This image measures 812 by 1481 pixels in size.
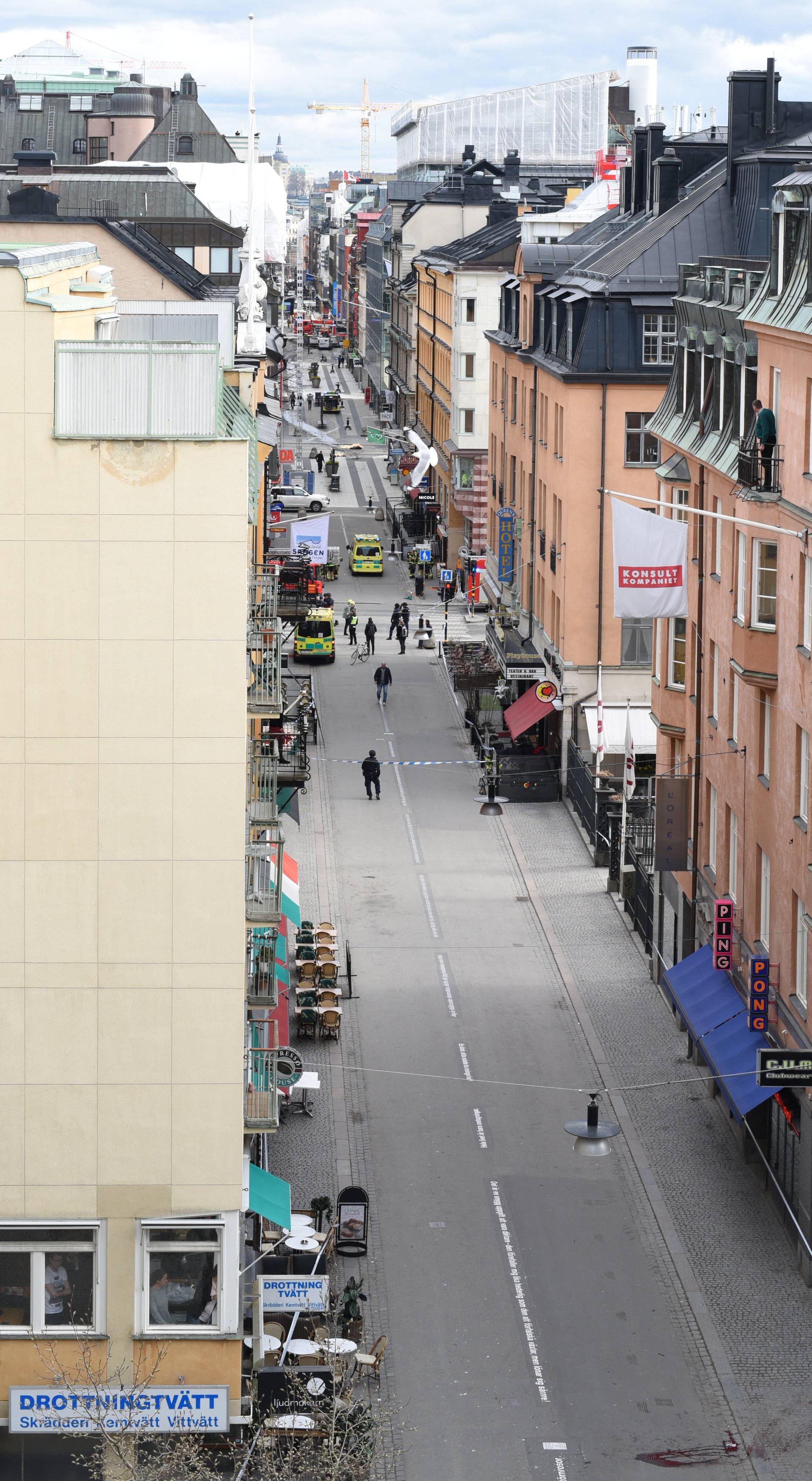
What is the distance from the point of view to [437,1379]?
87.9 feet

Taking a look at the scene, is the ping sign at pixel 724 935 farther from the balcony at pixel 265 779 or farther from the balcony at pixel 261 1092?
the balcony at pixel 261 1092

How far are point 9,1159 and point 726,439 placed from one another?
20.0m

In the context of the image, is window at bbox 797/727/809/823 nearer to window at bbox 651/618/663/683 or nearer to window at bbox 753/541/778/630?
window at bbox 753/541/778/630

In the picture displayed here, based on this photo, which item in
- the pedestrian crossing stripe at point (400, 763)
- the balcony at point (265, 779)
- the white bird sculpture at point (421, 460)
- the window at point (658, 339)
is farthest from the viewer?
the white bird sculpture at point (421, 460)

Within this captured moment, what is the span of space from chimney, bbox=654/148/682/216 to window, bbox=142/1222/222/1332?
44793 millimetres

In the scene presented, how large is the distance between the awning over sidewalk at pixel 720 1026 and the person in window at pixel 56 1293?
40.9 ft

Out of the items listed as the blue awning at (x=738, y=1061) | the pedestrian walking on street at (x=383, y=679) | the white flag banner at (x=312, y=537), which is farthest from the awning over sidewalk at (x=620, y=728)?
the blue awning at (x=738, y=1061)

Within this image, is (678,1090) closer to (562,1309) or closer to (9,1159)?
(562,1309)

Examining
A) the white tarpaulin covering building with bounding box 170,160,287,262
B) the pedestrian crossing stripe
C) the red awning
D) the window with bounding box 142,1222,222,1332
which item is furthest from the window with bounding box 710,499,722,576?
the white tarpaulin covering building with bounding box 170,160,287,262

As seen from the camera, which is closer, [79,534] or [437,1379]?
[79,534]

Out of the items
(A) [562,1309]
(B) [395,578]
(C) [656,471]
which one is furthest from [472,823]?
(B) [395,578]

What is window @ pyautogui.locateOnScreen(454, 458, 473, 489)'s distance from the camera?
9544cm

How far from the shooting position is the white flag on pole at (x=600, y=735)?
179ft

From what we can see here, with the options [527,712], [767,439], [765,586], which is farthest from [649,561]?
[527,712]
